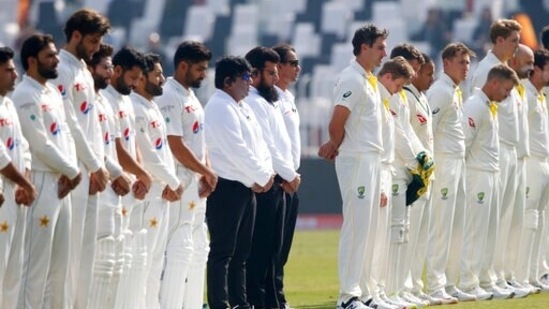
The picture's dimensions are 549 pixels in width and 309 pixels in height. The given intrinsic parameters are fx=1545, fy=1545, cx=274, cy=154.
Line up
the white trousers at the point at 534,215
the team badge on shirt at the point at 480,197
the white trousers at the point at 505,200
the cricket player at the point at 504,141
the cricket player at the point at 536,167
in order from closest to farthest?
the team badge on shirt at the point at 480,197
the cricket player at the point at 504,141
the white trousers at the point at 505,200
the white trousers at the point at 534,215
the cricket player at the point at 536,167

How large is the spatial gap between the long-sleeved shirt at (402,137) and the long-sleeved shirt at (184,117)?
2430mm

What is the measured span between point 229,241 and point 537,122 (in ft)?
17.0

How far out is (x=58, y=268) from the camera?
1041cm

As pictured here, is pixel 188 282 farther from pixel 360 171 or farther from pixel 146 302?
pixel 360 171

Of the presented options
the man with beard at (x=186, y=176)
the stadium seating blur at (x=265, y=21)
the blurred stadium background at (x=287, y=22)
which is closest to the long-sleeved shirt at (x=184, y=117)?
the man with beard at (x=186, y=176)

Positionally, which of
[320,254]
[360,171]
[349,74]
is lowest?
[320,254]

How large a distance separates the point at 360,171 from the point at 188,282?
6.11 ft

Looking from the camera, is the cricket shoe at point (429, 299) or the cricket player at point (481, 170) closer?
the cricket shoe at point (429, 299)

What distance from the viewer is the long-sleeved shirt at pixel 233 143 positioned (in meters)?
12.7

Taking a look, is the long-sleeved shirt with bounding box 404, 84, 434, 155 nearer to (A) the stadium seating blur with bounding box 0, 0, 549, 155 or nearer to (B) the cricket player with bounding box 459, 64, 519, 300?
(B) the cricket player with bounding box 459, 64, 519, 300

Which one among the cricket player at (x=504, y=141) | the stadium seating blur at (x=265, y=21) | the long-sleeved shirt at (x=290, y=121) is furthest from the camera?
the stadium seating blur at (x=265, y=21)

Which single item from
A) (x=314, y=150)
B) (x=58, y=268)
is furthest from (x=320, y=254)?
(x=58, y=268)

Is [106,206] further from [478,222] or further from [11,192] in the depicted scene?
[478,222]

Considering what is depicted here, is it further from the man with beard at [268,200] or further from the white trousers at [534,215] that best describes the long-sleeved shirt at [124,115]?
the white trousers at [534,215]
